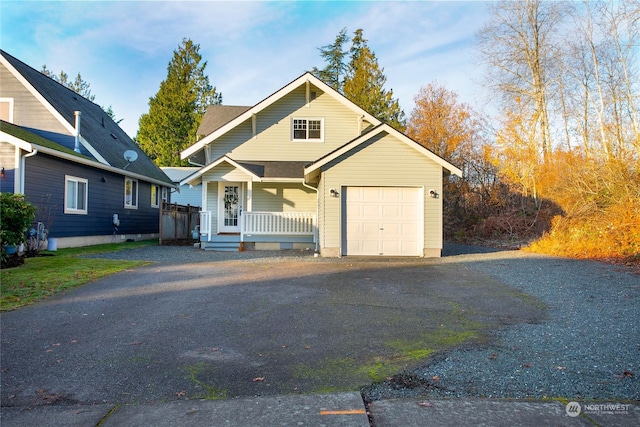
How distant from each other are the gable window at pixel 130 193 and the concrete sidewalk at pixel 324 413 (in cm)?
1770

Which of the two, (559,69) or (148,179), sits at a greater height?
(559,69)

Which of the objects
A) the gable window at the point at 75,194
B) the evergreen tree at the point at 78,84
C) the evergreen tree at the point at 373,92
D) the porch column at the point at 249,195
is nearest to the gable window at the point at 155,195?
the gable window at the point at 75,194

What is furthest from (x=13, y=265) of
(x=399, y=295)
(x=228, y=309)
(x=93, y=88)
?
(x=93, y=88)

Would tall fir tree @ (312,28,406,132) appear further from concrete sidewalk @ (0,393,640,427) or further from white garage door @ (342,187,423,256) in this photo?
concrete sidewalk @ (0,393,640,427)

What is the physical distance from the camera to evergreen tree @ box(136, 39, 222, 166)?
4241 cm

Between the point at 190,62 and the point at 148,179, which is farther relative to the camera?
the point at 190,62

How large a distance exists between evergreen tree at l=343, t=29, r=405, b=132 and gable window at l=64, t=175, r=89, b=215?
23.1 m

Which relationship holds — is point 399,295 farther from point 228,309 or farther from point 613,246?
point 613,246

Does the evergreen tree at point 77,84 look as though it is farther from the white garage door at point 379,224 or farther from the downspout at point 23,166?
the white garage door at point 379,224

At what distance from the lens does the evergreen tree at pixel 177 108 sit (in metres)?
42.4

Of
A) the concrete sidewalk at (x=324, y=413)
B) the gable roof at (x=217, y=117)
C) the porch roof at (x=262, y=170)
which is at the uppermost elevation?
the gable roof at (x=217, y=117)

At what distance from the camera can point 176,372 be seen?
4.03m

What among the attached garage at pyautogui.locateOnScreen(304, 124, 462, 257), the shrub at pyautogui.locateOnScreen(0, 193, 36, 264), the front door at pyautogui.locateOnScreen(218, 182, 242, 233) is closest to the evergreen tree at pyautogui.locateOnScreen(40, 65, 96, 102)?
the front door at pyautogui.locateOnScreen(218, 182, 242, 233)

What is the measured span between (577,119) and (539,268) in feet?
41.7
